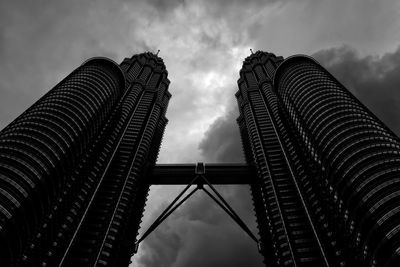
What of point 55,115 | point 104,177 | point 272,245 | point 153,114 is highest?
point 153,114

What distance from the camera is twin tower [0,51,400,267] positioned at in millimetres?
62375

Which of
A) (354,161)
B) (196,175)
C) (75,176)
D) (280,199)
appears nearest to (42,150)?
(75,176)

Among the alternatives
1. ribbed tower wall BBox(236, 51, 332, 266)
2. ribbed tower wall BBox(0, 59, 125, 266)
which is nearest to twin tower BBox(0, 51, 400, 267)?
ribbed tower wall BBox(0, 59, 125, 266)

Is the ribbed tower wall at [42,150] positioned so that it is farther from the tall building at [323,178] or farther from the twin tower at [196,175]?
the tall building at [323,178]

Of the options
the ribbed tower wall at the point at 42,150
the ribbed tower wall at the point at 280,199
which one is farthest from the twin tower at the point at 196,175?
the ribbed tower wall at the point at 280,199

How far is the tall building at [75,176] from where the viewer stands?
6322 cm

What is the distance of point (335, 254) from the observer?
86.6 metres

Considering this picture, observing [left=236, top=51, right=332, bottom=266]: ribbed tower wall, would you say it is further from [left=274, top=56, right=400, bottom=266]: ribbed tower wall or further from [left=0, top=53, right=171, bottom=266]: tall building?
[left=0, top=53, right=171, bottom=266]: tall building

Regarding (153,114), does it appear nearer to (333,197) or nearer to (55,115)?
(55,115)

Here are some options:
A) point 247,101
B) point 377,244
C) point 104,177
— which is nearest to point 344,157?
point 377,244

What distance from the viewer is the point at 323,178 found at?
84.9 meters

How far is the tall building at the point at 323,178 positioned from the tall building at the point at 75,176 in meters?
47.4

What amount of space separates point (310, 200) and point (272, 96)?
76.7 metres

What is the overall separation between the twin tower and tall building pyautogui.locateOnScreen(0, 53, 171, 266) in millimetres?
323
